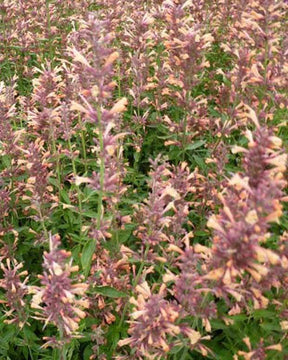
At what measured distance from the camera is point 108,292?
11.5ft

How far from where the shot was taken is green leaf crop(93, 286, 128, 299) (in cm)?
347

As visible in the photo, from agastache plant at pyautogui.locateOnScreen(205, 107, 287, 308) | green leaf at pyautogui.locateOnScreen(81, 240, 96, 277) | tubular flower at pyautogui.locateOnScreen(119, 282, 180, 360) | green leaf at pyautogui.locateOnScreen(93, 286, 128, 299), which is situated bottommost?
green leaf at pyautogui.locateOnScreen(93, 286, 128, 299)

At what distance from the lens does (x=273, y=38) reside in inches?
166

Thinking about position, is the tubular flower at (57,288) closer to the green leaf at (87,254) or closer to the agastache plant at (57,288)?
the agastache plant at (57,288)

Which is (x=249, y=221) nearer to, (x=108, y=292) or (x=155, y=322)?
(x=155, y=322)

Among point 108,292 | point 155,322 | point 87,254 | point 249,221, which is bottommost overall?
point 108,292

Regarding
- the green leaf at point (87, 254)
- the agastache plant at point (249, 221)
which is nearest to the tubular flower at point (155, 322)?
the agastache plant at point (249, 221)

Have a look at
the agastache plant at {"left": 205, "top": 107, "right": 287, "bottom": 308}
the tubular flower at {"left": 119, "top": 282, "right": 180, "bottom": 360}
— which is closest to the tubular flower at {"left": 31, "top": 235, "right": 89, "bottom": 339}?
the tubular flower at {"left": 119, "top": 282, "right": 180, "bottom": 360}

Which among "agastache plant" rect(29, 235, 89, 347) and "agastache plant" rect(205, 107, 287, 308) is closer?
"agastache plant" rect(205, 107, 287, 308)

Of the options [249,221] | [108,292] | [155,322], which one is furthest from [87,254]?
[249,221]

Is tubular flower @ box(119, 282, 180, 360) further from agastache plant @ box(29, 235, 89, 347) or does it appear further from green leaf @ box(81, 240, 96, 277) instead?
green leaf @ box(81, 240, 96, 277)

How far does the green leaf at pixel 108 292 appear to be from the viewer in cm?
347

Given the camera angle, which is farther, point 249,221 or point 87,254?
point 87,254

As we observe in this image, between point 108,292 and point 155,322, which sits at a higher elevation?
point 155,322
